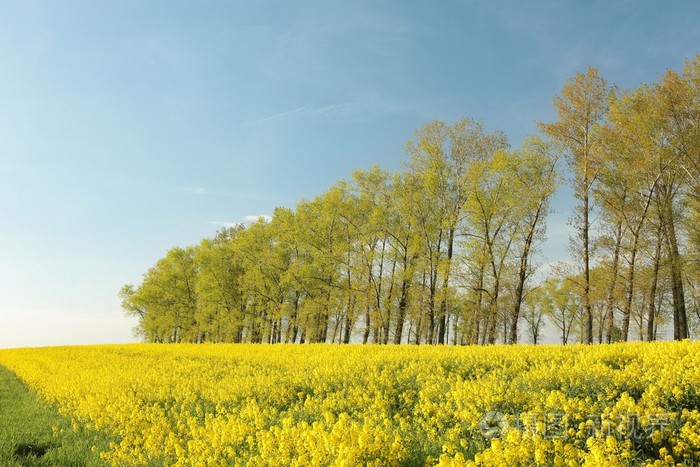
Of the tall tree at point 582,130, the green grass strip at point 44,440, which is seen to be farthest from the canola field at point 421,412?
the tall tree at point 582,130

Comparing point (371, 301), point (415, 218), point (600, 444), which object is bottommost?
point (600, 444)

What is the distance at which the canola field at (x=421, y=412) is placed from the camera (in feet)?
17.6

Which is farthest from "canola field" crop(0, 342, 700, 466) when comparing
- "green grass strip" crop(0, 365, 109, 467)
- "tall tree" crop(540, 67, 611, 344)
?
"tall tree" crop(540, 67, 611, 344)

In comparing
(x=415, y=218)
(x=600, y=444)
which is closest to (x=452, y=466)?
(x=600, y=444)

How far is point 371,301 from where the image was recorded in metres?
31.2

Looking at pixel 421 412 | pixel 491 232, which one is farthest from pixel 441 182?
pixel 421 412

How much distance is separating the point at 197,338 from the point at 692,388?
53357 mm

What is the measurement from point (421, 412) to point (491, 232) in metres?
19.9

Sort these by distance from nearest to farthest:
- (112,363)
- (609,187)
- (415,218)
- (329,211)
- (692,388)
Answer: (692,388)
(112,363)
(609,187)
(415,218)
(329,211)

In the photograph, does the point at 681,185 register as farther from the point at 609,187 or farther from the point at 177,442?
the point at 177,442

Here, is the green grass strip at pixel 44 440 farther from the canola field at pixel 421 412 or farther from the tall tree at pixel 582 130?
the tall tree at pixel 582 130

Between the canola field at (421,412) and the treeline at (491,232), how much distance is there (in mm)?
13427

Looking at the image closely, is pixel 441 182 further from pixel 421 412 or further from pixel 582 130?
pixel 421 412

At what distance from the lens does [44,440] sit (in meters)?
9.54
